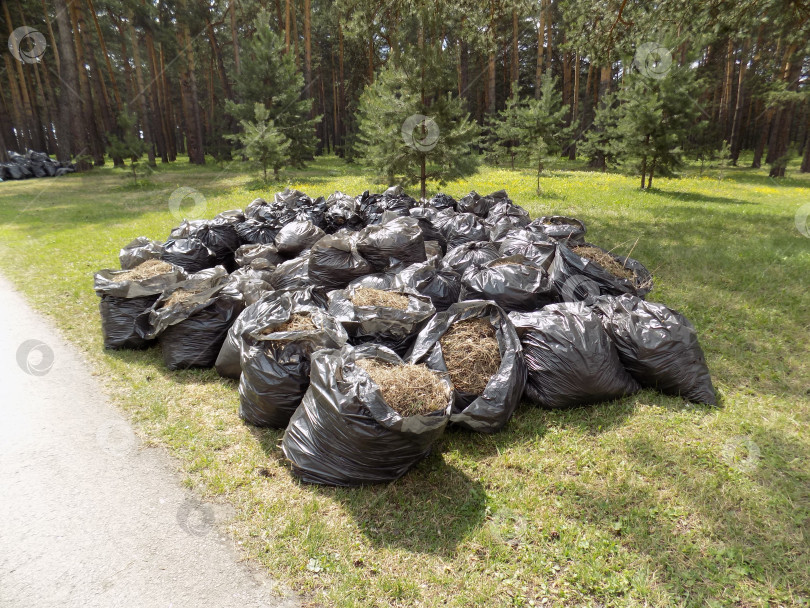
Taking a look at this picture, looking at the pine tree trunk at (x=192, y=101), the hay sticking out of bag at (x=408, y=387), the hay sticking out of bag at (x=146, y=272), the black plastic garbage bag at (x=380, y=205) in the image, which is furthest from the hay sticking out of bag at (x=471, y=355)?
the pine tree trunk at (x=192, y=101)

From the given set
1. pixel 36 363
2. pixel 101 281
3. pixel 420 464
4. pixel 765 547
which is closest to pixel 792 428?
pixel 765 547

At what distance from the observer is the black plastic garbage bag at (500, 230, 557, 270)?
14.3ft

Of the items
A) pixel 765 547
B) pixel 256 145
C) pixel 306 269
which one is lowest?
pixel 765 547

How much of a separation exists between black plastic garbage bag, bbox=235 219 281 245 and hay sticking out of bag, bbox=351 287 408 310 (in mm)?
2790

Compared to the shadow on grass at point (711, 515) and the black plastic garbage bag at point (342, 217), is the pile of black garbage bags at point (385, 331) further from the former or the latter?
the black plastic garbage bag at point (342, 217)

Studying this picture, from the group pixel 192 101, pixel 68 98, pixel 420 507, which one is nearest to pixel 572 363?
pixel 420 507

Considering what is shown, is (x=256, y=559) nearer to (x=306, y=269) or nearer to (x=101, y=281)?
(x=306, y=269)

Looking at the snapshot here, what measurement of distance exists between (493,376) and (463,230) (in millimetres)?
3354

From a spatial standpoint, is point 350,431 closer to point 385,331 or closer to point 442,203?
point 385,331

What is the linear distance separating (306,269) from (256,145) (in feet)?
36.9

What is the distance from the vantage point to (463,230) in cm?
593

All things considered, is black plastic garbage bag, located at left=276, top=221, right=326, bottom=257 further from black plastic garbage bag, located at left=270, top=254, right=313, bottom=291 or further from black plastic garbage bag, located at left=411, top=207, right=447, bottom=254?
black plastic garbage bag, located at left=411, top=207, right=447, bottom=254

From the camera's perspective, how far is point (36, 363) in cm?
396

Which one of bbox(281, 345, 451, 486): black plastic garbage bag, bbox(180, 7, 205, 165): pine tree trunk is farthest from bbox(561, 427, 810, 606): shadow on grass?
bbox(180, 7, 205, 165): pine tree trunk
